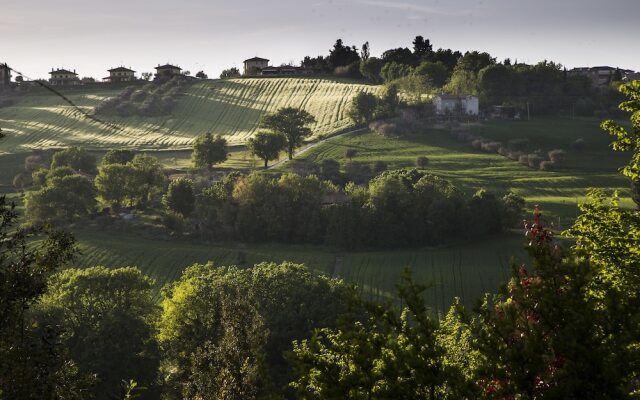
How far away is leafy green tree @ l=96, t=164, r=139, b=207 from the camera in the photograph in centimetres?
9438

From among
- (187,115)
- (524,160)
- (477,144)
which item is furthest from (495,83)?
(187,115)

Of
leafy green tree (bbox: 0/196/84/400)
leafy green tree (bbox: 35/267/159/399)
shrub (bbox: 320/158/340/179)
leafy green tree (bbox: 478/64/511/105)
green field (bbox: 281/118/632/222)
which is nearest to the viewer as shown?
leafy green tree (bbox: 0/196/84/400)

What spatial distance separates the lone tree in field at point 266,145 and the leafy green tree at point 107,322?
57807mm

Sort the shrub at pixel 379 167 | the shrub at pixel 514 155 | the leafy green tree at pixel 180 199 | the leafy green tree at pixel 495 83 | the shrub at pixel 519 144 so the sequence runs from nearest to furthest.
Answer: the leafy green tree at pixel 180 199
the shrub at pixel 379 167
the shrub at pixel 514 155
the shrub at pixel 519 144
the leafy green tree at pixel 495 83

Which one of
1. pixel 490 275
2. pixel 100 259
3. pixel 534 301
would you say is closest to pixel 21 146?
pixel 100 259

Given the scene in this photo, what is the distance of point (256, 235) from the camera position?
8369cm

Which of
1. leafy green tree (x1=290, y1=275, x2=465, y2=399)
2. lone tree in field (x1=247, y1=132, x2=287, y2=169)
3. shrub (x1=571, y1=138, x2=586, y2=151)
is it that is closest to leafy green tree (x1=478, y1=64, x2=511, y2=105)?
shrub (x1=571, y1=138, x2=586, y2=151)

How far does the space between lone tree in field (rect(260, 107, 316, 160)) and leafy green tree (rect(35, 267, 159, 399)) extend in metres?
67.0

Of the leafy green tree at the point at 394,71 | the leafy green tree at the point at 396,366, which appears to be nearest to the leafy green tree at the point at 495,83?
the leafy green tree at the point at 394,71

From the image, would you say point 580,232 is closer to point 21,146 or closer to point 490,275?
point 490,275

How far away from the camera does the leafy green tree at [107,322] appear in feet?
156

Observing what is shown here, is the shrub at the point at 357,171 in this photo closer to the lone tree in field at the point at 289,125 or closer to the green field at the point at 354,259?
the lone tree in field at the point at 289,125

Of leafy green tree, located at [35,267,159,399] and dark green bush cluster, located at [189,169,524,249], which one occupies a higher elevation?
dark green bush cluster, located at [189,169,524,249]

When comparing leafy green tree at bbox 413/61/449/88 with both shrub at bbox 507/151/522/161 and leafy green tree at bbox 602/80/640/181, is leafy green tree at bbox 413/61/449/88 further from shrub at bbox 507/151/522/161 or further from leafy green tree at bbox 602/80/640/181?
leafy green tree at bbox 602/80/640/181
